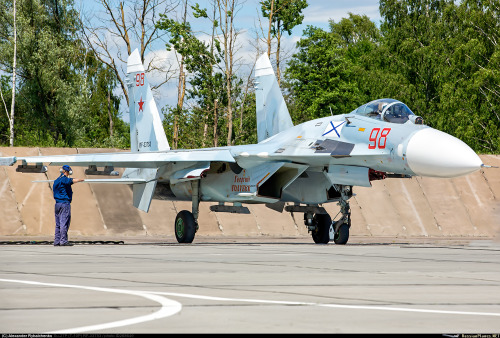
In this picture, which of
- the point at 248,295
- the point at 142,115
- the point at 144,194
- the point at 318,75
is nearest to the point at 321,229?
the point at 144,194

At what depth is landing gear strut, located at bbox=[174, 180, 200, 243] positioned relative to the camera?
18.6 m

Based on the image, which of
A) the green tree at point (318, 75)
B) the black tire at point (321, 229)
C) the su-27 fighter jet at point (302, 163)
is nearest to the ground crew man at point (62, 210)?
the su-27 fighter jet at point (302, 163)

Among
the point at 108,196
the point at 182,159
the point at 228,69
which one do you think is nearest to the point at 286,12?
A: the point at 228,69

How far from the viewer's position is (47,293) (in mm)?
6918

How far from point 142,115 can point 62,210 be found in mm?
6105

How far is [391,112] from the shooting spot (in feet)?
52.4

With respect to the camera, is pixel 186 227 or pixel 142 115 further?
pixel 142 115

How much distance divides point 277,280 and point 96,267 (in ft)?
9.19

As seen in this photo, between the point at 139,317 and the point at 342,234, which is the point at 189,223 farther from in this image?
the point at 139,317

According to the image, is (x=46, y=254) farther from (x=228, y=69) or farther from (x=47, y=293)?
(x=228, y=69)

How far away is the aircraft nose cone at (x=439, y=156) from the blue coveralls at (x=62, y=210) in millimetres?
7237

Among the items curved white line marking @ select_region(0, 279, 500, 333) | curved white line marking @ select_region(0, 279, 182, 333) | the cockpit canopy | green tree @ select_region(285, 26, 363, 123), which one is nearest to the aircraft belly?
the cockpit canopy

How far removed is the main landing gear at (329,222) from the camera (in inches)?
666

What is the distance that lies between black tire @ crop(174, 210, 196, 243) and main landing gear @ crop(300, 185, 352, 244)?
2.69 metres
